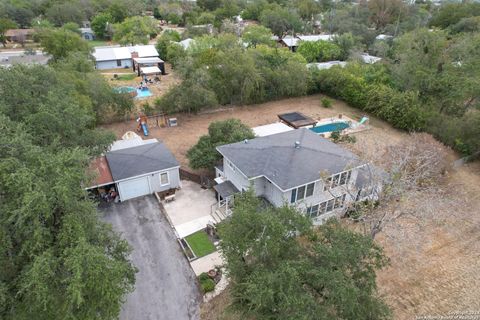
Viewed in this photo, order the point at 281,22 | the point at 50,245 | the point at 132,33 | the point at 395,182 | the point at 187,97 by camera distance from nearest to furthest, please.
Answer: the point at 50,245, the point at 395,182, the point at 187,97, the point at 132,33, the point at 281,22

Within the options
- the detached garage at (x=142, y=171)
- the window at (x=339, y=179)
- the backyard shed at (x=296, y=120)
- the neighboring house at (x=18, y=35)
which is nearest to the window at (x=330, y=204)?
the window at (x=339, y=179)

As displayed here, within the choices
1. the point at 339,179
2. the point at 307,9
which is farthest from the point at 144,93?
the point at 307,9

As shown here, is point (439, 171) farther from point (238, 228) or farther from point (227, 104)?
point (227, 104)

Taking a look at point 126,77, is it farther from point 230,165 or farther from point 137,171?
point 230,165

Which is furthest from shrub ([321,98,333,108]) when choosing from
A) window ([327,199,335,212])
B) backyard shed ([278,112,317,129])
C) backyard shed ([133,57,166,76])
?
backyard shed ([133,57,166,76])

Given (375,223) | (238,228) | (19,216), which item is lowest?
(375,223)

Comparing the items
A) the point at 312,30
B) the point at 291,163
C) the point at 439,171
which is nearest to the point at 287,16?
the point at 312,30

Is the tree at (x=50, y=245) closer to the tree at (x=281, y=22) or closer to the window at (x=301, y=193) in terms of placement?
the window at (x=301, y=193)

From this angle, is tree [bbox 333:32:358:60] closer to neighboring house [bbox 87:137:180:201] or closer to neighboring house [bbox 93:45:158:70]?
neighboring house [bbox 93:45:158:70]
